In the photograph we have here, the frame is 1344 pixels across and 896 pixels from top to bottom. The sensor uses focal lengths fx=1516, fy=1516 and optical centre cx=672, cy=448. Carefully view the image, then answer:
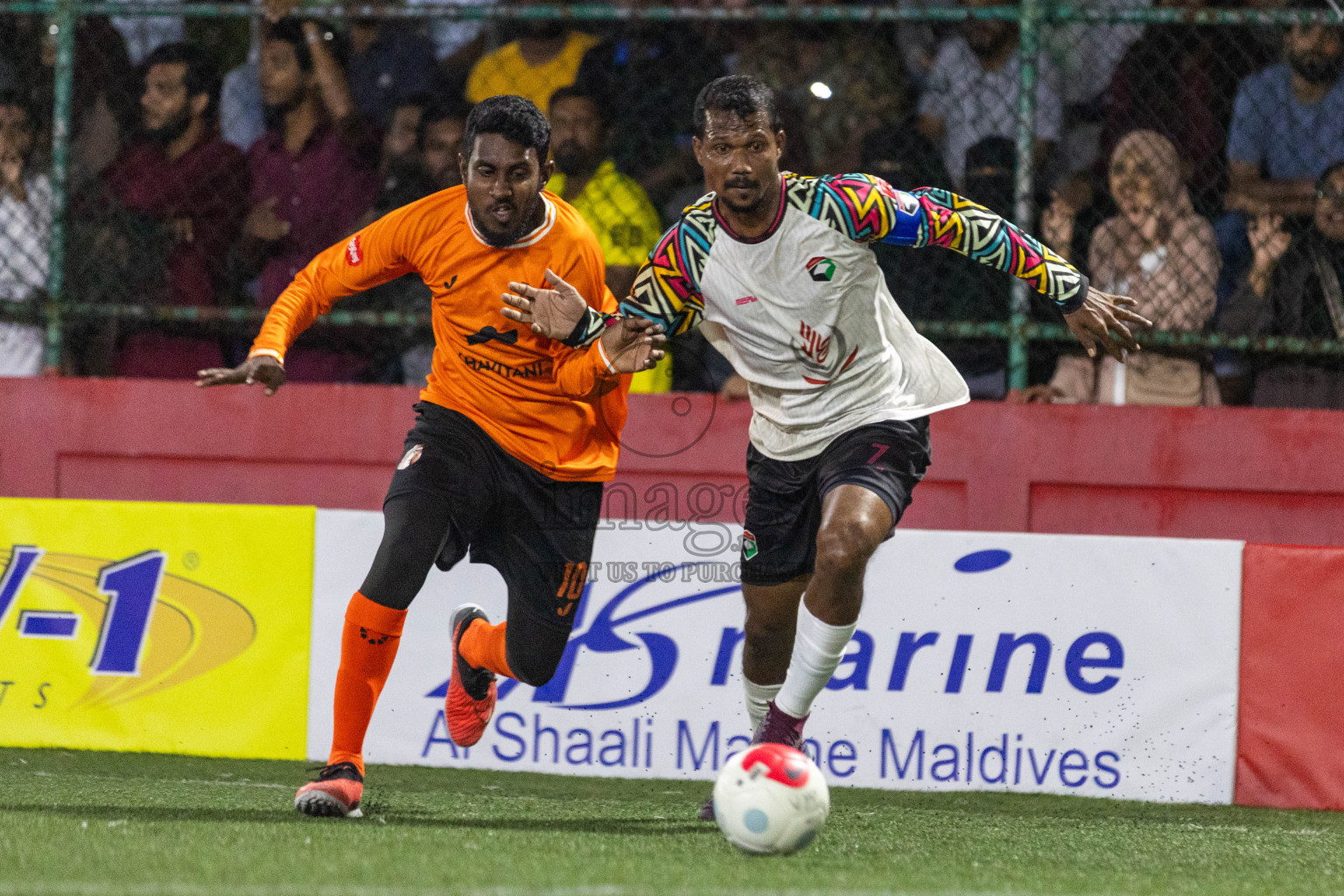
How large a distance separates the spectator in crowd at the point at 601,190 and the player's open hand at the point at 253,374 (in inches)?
92.3

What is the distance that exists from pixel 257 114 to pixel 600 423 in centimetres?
308

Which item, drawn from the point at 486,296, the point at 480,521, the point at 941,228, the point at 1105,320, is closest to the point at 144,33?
the point at 486,296

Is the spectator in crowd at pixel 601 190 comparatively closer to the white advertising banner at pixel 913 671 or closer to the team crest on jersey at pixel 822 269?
the white advertising banner at pixel 913 671

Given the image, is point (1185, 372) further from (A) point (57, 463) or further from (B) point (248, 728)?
(A) point (57, 463)

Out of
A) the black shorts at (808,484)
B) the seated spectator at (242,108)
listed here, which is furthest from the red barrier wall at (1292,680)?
the seated spectator at (242,108)

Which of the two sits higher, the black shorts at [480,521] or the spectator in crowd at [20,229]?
the spectator in crowd at [20,229]

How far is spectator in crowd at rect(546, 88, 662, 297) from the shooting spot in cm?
648

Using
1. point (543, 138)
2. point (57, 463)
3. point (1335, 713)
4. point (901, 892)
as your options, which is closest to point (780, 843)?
point (901, 892)

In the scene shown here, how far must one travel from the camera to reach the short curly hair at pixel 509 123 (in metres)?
4.46

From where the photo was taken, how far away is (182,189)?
6801mm

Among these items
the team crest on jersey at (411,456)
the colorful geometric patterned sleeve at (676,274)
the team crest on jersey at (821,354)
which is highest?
the colorful geometric patterned sleeve at (676,274)

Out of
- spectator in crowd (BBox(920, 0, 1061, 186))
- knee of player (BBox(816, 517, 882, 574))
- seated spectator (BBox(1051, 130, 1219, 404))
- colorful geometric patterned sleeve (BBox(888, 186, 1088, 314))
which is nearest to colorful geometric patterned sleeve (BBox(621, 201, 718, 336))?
colorful geometric patterned sleeve (BBox(888, 186, 1088, 314))

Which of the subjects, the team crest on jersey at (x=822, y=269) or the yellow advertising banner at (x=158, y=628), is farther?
the yellow advertising banner at (x=158, y=628)

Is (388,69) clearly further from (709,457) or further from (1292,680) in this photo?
(1292,680)
